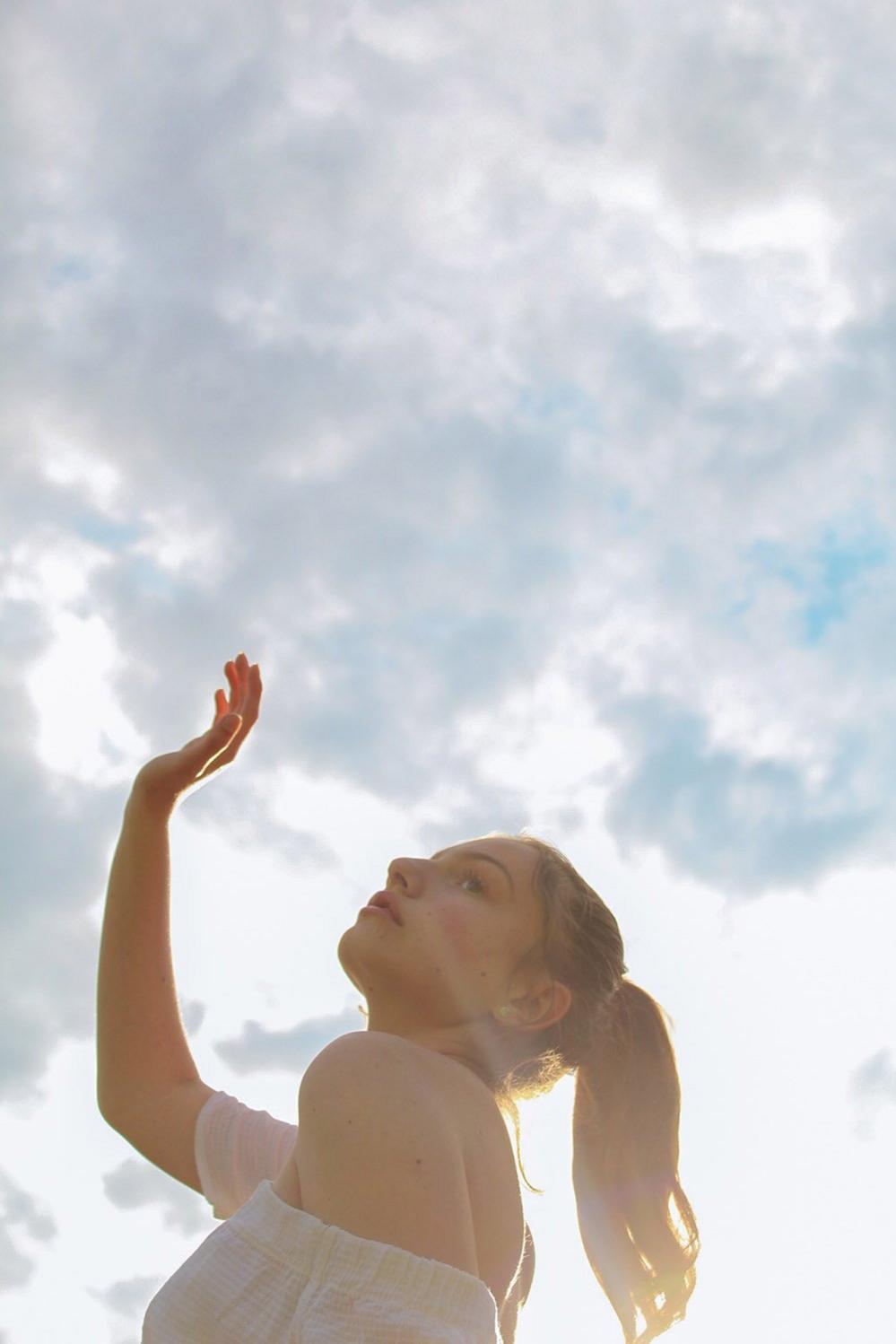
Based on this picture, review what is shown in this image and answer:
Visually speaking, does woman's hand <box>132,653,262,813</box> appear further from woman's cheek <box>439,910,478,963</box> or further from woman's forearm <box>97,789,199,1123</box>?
woman's cheek <box>439,910,478,963</box>

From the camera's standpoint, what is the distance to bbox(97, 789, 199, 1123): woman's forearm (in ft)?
13.2

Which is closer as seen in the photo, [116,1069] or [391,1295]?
[391,1295]

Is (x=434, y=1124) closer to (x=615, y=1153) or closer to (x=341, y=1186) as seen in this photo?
(x=341, y=1186)

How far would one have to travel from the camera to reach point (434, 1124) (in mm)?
2988

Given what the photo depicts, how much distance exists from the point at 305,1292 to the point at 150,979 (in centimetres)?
146

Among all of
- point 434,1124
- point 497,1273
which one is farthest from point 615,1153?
point 434,1124

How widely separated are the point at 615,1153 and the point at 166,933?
5.52 ft

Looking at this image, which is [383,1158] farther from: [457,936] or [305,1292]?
[457,936]

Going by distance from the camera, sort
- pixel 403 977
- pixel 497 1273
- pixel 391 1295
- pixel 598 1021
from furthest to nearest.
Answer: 1. pixel 598 1021
2. pixel 403 977
3. pixel 497 1273
4. pixel 391 1295

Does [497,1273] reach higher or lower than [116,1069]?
lower

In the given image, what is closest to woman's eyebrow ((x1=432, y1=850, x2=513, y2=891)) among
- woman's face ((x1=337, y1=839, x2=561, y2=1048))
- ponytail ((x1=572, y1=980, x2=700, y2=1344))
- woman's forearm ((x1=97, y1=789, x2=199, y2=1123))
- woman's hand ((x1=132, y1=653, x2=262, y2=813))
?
woman's face ((x1=337, y1=839, x2=561, y2=1048))

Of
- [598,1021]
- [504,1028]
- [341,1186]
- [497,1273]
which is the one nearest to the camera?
[341,1186]

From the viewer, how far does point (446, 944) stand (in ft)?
12.5

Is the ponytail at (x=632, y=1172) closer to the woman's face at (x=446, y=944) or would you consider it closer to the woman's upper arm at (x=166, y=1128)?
the woman's face at (x=446, y=944)
